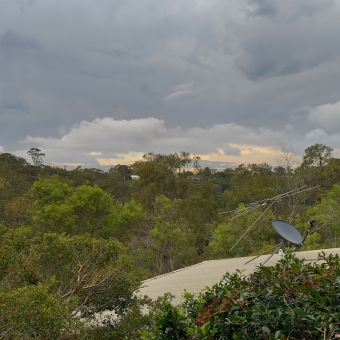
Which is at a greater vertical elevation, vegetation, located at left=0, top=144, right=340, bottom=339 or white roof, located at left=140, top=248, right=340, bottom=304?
vegetation, located at left=0, top=144, right=340, bottom=339

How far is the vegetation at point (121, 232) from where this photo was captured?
339cm

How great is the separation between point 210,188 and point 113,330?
19.9 metres

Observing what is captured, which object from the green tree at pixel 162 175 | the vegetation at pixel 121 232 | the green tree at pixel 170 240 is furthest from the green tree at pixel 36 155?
the green tree at pixel 170 240

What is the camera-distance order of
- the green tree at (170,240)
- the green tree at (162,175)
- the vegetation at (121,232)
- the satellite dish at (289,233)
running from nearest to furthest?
the vegetation at (121,232) < the satellite dish at (289,233) < the green tree at (170,240) < the green tree at (162,175)

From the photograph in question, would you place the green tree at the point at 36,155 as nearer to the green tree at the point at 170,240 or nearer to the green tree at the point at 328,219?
the green tree at the point at 170,240

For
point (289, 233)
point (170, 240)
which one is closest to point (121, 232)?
point (170, 240)

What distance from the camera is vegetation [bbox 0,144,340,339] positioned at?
339 cm

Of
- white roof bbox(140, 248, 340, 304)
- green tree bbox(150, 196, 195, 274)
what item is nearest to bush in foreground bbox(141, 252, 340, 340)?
white roof bbox(140, 248, 340, 304)

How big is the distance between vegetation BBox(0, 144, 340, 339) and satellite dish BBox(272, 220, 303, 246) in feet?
7.15

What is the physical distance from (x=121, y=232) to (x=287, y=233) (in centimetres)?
1266

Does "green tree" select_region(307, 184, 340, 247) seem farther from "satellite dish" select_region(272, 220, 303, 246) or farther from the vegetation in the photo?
"satellite dish" select_region(272, 220, 303, 246)

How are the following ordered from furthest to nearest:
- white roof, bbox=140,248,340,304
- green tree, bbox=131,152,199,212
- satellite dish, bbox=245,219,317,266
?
1. green tree, bbox=131,152,199,212
2. white roof, bbox=140,248,340,304
3. satellite dish, bbox=245,219,317,266

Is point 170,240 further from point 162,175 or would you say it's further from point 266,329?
point 266,329

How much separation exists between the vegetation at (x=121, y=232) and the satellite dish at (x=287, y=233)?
2.18 meters
